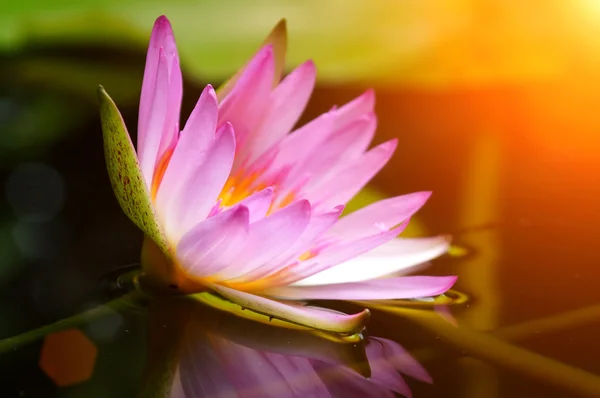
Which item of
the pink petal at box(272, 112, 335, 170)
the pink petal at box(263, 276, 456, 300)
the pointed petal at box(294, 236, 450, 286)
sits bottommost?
the pink petal at box(263, 276, 456, 300)

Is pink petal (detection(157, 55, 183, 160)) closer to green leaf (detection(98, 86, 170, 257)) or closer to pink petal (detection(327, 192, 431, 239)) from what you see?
green leaf (detection(98, 86, 170, 257))

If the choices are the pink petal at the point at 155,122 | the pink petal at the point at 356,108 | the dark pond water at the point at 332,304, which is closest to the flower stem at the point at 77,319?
the dark pond water at the point at 332,304

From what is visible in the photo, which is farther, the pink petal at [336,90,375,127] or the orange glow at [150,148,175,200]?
the pink petal at [336,90,375,127]

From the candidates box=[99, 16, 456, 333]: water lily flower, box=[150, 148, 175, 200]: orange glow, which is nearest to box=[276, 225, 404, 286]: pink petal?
box=[99, 16, 456, 333]: water lily flower

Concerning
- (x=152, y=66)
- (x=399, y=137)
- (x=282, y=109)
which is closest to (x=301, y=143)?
(x=282, y=109)

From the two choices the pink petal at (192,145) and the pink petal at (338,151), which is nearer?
the pink petal at (192,145)

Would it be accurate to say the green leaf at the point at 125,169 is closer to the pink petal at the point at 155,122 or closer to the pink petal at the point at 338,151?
the pink petal at the point at 155,122

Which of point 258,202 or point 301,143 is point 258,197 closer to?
point 258,202
